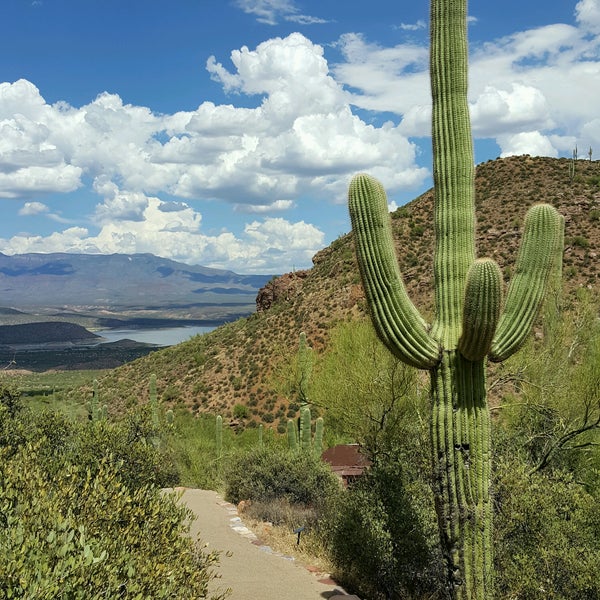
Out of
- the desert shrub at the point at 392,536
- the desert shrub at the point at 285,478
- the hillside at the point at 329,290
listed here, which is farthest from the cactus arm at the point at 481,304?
the hillside at the point at 329,290

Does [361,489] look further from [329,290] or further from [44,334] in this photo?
[44,334]

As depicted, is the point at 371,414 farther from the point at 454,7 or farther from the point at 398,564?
the point at 454,7

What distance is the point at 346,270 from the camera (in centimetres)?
4219

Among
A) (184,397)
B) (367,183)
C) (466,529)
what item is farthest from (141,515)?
(184,397)

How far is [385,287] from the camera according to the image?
728 cm

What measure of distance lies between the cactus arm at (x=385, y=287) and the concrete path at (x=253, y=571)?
3.78 metres

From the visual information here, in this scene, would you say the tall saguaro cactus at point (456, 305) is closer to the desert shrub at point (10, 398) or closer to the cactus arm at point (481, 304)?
the cactus arm at point (481, 304)

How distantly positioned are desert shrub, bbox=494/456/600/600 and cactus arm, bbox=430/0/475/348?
8.66 ft

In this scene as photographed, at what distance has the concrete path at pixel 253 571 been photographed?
1029cm

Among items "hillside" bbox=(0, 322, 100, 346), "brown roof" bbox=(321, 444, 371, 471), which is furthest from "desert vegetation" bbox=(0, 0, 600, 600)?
"hillside" bbox=(0, 322, 100, 346)

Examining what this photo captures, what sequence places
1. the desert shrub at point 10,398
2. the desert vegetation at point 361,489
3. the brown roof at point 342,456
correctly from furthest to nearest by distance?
the brown roof at point 342,456
the desert shrub at point 10,398
the desert vegetation at point 361,489

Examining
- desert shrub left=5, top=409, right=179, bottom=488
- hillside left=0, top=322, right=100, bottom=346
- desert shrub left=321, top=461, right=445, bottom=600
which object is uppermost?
desert shrub left=5, top=409, right=179, bottom=488

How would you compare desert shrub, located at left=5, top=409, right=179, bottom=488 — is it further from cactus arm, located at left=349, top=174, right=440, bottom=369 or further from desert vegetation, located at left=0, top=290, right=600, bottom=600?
cactus arm, located at left=349, top=174, right=440, bottom=369

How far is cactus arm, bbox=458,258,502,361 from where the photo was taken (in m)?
6.45
